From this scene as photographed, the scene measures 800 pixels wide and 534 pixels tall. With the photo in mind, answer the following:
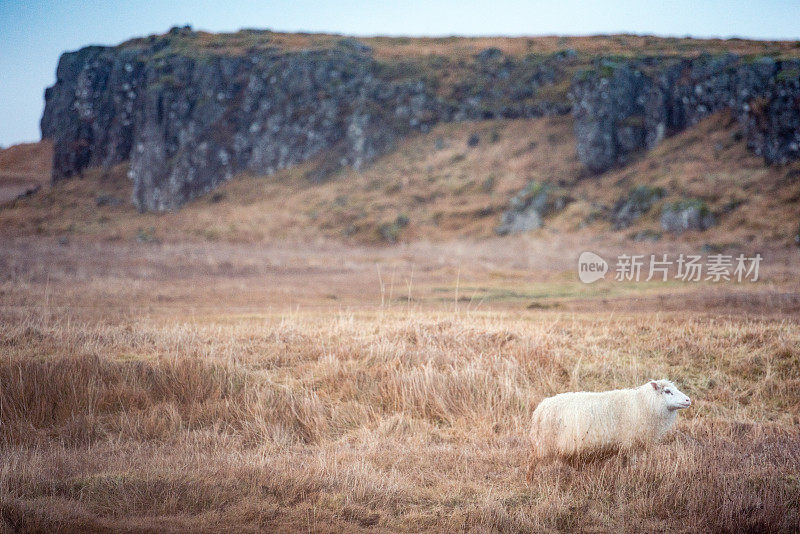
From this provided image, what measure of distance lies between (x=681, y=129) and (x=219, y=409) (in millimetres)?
68229

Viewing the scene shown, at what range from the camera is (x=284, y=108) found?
98.9 metres

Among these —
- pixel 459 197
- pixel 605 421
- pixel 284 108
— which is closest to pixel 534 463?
pixel 605 421

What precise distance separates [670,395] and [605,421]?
0.94 metres

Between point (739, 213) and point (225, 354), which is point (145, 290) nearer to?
point (225, 354)

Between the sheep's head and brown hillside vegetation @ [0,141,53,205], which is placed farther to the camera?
brown hillside vegetation @ [0,141,53,205]

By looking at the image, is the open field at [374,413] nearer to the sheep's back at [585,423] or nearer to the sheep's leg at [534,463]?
the sheep's leg at [534,463]

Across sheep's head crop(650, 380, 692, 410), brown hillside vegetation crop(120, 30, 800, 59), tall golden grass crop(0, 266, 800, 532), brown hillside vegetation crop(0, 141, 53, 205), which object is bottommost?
tall golden grass crop(0, 266, 800, 532)

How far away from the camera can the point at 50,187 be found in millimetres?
111062

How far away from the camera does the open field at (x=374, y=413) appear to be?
24.8 ft

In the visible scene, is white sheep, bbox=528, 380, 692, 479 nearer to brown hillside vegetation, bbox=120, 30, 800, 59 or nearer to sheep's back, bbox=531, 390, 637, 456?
sheep's back, bbox=531, 390, 637, 456

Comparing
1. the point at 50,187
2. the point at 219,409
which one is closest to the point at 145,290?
the point at 219,409

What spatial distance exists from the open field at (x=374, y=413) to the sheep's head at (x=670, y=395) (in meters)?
0.94

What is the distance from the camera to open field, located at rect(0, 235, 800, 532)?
7.55 m

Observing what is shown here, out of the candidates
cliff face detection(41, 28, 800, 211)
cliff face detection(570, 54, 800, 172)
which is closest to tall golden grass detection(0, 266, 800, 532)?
cliff face detection(570, 54, 800, 172)
